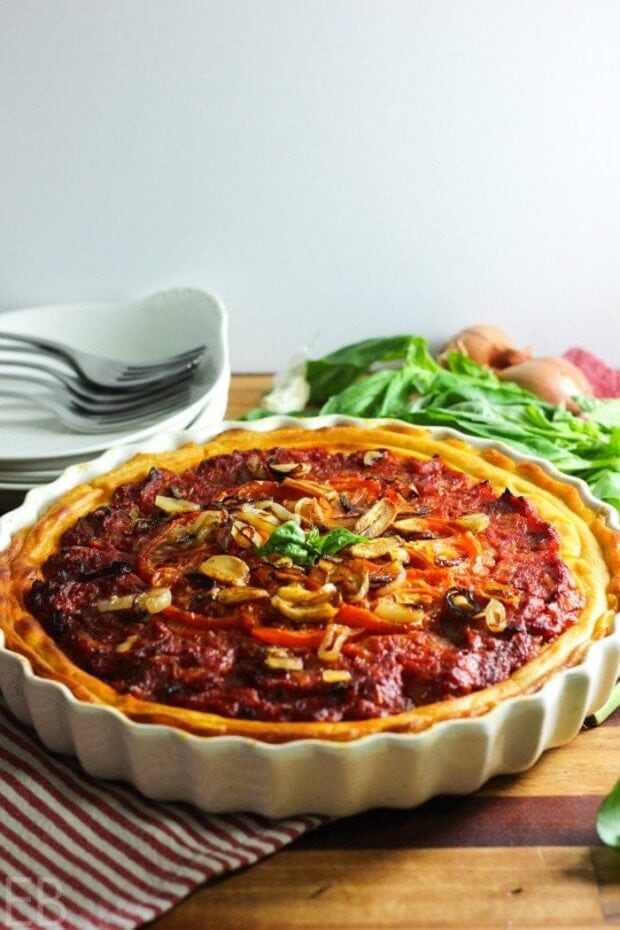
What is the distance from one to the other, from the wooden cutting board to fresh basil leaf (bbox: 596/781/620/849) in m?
0.04

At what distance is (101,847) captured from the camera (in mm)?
2766

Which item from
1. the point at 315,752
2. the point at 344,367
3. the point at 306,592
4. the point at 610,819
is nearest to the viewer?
the point at 315,752

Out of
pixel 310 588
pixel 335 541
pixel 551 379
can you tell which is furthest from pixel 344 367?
pixel 310 588

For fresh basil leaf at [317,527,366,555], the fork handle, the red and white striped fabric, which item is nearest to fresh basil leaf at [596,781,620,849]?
the red and white striped fabric

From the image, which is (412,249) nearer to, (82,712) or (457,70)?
(457,70)

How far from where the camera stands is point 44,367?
14.8 feet

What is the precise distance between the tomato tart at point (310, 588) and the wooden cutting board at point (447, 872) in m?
0.27

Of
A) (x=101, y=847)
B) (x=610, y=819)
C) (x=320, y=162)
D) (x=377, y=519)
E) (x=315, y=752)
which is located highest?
(x=320, y=162)

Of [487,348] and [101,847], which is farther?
[487,348]

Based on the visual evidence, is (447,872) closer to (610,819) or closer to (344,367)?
(610,819)

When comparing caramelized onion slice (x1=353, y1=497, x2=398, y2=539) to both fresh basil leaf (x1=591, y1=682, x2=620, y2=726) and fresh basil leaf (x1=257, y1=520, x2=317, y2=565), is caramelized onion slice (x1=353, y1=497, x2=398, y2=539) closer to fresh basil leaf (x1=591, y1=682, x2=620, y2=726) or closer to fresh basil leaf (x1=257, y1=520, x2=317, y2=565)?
fresh basil leaf (x1=257, y1=520, x2=317, y2=565)

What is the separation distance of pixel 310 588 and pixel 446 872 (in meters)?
0.75

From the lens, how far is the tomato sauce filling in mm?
2908

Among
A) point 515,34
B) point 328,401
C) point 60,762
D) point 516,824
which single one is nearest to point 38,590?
point 60,762
